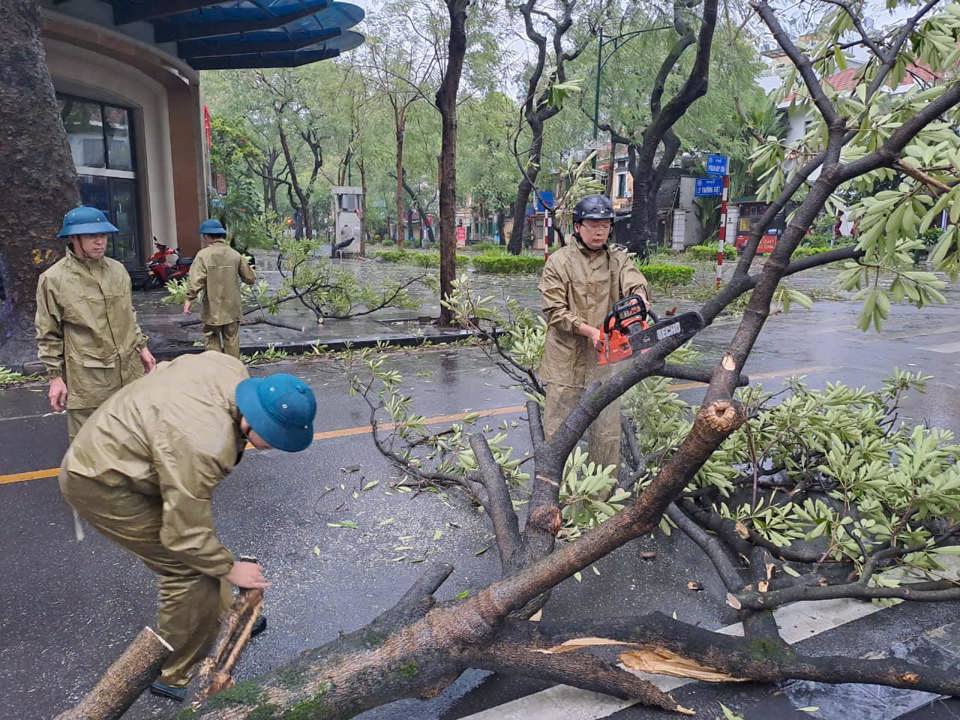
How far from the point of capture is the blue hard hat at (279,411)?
87.4 inches

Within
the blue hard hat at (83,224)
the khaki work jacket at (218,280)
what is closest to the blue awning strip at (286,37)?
the khaki work jacket at (218,280)

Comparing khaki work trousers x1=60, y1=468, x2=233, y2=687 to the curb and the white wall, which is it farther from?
the white wall

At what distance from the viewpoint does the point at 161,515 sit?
96.7 inches

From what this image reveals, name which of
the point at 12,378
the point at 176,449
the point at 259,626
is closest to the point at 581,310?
the point at 259,626

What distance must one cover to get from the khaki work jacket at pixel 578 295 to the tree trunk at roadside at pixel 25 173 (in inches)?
251

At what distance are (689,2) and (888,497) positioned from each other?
1383 centimetres

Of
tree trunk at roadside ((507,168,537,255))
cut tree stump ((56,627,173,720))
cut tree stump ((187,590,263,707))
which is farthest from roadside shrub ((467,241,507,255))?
cut tree stump ((56,627,173,720))

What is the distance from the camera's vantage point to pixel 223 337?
293 inches

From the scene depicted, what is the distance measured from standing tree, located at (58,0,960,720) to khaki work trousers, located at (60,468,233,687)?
0.48 m

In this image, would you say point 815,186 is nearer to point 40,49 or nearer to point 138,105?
point 40,49

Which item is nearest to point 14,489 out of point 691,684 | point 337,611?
point 337,611

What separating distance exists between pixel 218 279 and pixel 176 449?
203 inches

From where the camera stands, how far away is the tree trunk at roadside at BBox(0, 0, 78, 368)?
7.41 meters

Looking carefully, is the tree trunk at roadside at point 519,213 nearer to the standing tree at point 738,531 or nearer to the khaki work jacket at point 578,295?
the khaki work jacket at point 578,295
